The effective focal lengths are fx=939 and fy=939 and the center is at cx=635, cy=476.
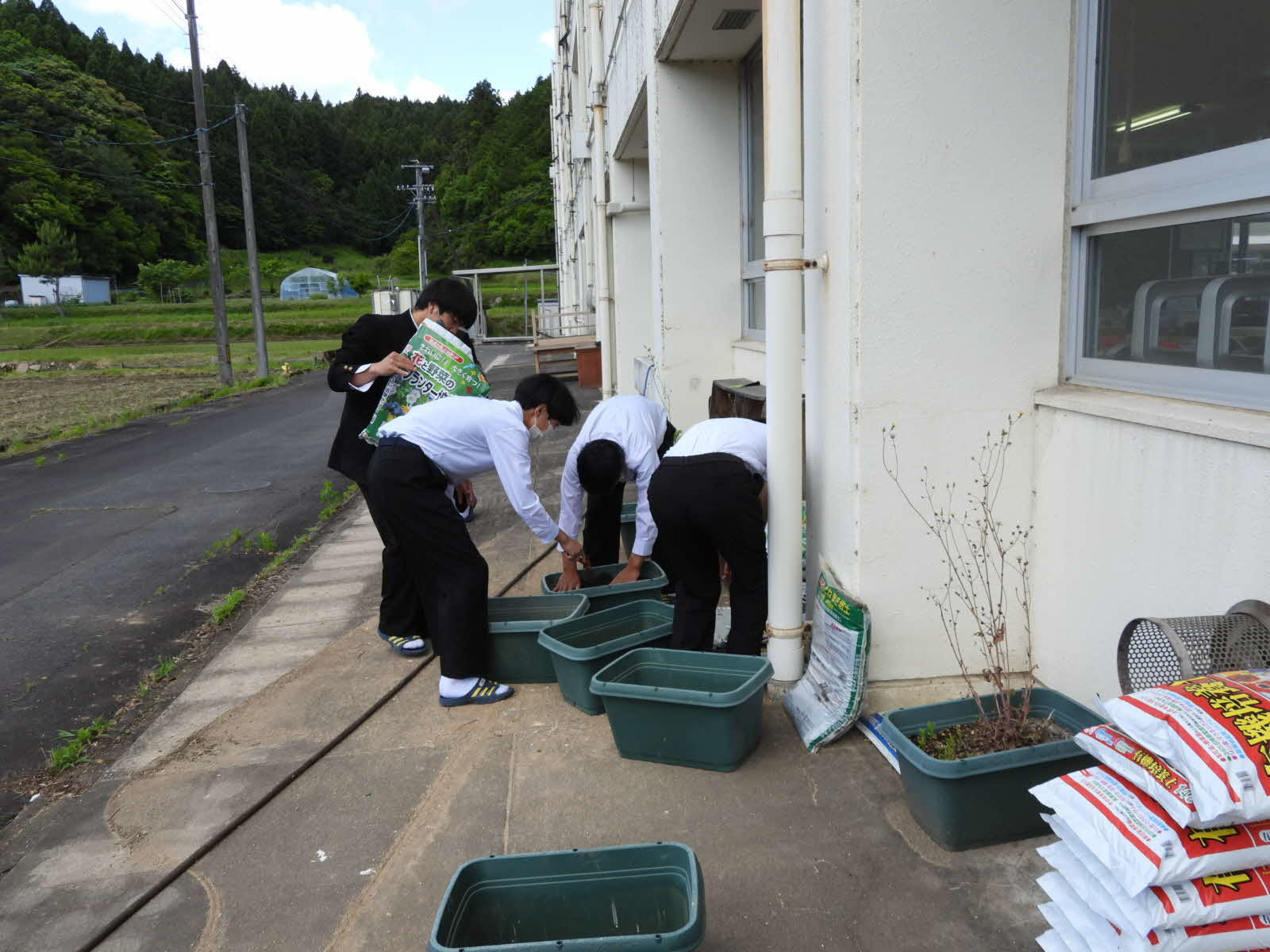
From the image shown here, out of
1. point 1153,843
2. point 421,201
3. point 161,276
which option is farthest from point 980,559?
point 161,276

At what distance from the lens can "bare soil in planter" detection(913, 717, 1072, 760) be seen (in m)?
2.85

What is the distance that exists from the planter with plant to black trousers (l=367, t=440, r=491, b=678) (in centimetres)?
184

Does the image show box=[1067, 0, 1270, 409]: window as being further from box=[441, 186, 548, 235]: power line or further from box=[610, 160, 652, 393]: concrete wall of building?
box=[441, 186, 548, 235]: power line

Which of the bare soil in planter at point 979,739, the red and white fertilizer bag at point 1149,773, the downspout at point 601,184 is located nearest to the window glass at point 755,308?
the downspout at point 601,184

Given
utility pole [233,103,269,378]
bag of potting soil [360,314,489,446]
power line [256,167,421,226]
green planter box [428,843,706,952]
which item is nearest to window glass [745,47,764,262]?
bag of potting soil [360,314,489,446]

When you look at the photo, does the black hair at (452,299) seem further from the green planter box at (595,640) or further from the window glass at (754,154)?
the window glass at (754,154)

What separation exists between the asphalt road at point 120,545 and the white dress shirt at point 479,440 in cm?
215

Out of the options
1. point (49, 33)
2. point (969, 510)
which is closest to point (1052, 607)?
point (969, 510)

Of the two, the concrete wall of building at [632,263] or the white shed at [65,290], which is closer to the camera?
the concrete wall of building at [632,263]

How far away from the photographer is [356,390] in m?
5.04

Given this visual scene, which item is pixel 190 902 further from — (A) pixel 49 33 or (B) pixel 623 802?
(A) pixel 49 33

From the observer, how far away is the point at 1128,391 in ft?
9.84

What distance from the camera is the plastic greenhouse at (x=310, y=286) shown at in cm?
7500

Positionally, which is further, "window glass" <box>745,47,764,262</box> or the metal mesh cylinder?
"window glass" <box>745,47,764,262</box>
